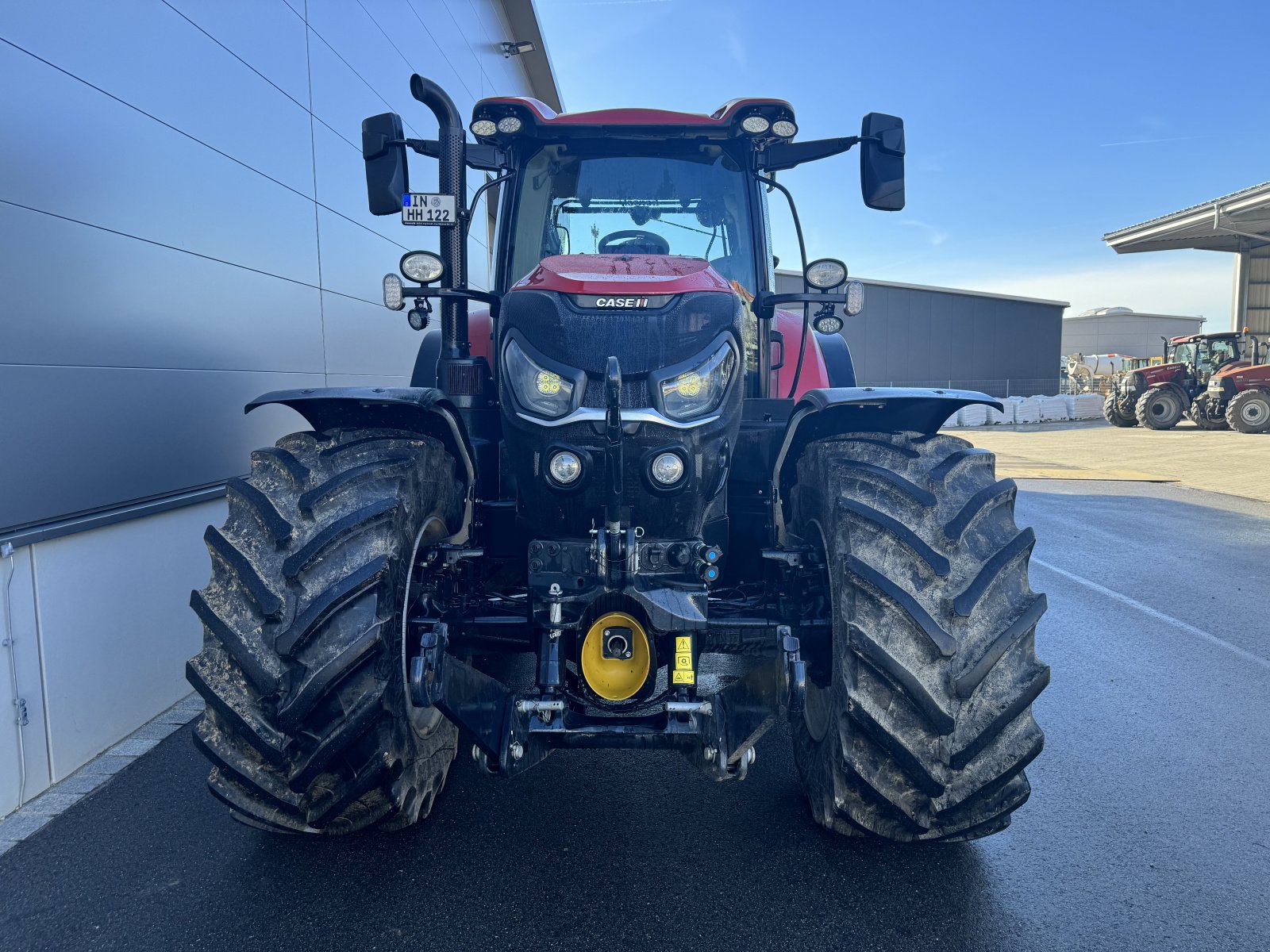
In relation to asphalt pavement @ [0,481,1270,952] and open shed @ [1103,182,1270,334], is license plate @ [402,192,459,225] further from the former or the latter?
open shed @ [1103,182,1270,334]

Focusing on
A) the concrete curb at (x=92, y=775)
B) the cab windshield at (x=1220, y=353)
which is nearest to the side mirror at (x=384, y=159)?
the concrete curb at (x=92, y=775)

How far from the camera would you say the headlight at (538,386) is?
102 inches

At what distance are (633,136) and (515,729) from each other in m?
2.49

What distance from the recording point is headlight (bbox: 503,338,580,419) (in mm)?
2578

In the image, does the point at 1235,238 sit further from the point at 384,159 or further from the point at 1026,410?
the point at 384,159

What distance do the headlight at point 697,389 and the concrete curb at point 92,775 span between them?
108 inches

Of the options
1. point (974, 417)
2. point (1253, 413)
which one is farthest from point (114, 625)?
point (974, 417)

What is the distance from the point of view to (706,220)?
375 centimetres

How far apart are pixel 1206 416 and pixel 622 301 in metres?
25.4

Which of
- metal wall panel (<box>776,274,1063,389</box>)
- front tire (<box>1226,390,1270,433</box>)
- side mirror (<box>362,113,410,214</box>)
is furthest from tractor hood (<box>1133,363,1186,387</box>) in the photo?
side mirror (<box>362,113,410,214</box>)

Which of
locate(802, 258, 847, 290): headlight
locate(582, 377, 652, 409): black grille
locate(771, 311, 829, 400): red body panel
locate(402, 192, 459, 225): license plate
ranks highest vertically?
locate(402, 192, 459, 225): license plate

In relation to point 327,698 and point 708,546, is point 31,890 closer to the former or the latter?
point 327,698

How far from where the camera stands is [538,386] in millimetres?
2605

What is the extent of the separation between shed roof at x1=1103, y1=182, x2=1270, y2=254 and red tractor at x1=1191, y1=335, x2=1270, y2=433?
14.5 feet
